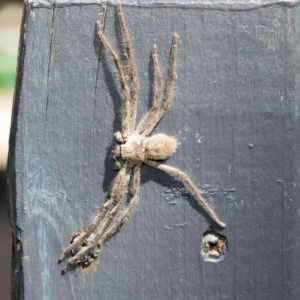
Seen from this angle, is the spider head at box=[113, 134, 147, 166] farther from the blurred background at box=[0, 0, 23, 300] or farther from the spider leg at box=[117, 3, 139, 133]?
the blurred background at box=[0, 0, 23, 300]

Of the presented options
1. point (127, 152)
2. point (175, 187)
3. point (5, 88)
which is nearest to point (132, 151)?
point (127, 152)

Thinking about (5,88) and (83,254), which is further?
(5,88)

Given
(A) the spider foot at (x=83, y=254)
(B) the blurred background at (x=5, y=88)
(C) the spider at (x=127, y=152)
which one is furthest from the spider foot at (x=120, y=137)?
(B) the blurred background at (x=5, y=88)

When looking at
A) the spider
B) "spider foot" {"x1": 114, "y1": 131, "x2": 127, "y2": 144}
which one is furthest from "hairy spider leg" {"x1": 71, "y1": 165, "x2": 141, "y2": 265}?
"spider foot" {"x1": 114, "y1": 131, "x2": 127, "y2": 144}

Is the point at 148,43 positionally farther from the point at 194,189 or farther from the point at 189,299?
the point at 189,299

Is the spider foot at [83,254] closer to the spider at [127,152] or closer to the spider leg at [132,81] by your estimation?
the spider at [127,152]

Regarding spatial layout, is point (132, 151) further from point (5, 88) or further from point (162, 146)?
point (5, 88)
